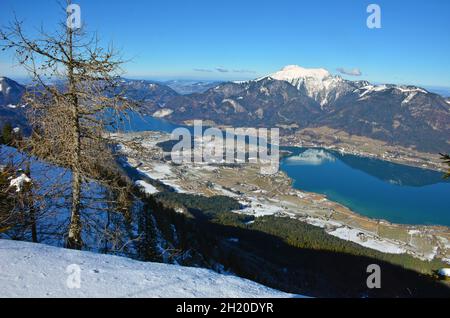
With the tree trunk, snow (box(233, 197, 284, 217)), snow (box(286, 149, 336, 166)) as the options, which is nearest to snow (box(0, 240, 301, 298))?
the tree trunk

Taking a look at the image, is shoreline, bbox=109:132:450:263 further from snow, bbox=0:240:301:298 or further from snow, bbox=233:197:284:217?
snow, bbox=0:240:301:298

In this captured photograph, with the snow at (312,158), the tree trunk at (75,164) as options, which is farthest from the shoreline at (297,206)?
the tree trunk at (75,164)

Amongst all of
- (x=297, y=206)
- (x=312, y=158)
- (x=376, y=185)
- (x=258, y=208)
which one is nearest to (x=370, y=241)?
(x=297, y=206)

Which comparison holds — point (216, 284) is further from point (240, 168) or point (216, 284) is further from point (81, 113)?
point (240, 168)

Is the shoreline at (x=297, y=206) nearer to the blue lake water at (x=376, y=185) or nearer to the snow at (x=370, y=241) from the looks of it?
the snow at (x=370, y=241)

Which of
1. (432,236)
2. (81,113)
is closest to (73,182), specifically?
(81,113)
